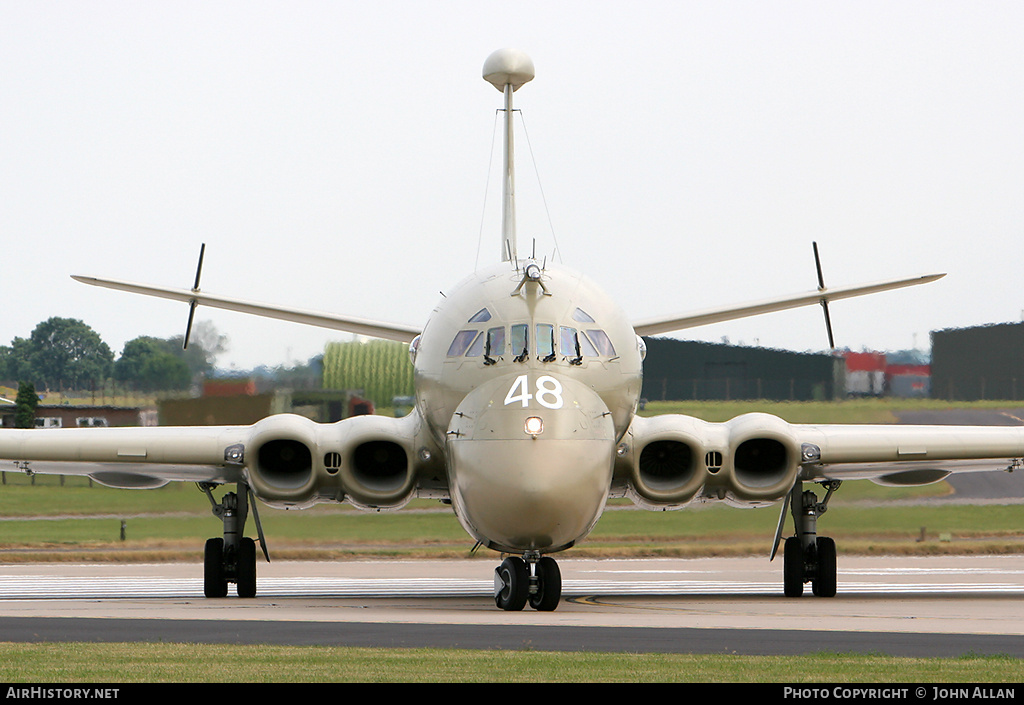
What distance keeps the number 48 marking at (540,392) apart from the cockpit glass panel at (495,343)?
53 cm

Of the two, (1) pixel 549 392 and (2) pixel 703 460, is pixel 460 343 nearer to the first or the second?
(1) pixel 549 392

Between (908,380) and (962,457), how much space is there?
12587mm

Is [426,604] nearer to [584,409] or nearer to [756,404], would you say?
[584,409]

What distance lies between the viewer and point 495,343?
47.6ft

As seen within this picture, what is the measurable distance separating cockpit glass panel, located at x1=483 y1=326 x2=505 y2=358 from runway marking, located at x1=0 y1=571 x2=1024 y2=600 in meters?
4.64

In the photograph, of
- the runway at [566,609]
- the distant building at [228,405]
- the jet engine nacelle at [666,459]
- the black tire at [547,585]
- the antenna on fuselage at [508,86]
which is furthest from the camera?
the distant building at [228,405]

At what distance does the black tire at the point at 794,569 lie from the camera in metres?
17.7

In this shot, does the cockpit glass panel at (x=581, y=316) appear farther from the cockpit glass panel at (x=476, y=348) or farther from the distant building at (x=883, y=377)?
the distant building at (x=883, y=377)

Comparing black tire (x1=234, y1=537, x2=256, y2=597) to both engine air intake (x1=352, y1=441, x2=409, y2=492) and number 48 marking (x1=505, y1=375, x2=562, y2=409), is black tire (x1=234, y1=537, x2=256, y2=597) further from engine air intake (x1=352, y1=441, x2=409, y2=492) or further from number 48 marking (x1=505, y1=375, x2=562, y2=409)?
number 48 marking (x1=505, y1=375, x2=562, y2=409)

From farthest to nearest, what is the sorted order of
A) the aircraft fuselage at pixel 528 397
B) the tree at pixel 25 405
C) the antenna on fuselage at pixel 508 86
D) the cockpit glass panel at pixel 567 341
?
the tree at pixel 25 405 → the antenna on fuselage at pixel 508 86 → the cockpit glass panel at pixel 567 341 → the aircraft fuselage at pixel 528 397

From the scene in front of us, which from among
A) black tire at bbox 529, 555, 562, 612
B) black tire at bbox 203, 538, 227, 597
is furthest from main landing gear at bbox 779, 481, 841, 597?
black tire at bbox 203, 538, 227, 597

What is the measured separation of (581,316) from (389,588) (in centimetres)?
719

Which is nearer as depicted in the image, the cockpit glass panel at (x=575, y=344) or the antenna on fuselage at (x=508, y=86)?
the cockpit glass panel at (x=575, y=344)

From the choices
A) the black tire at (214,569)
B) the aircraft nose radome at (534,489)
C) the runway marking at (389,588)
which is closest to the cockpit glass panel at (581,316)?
the aircraft nose radome at (534,489)
